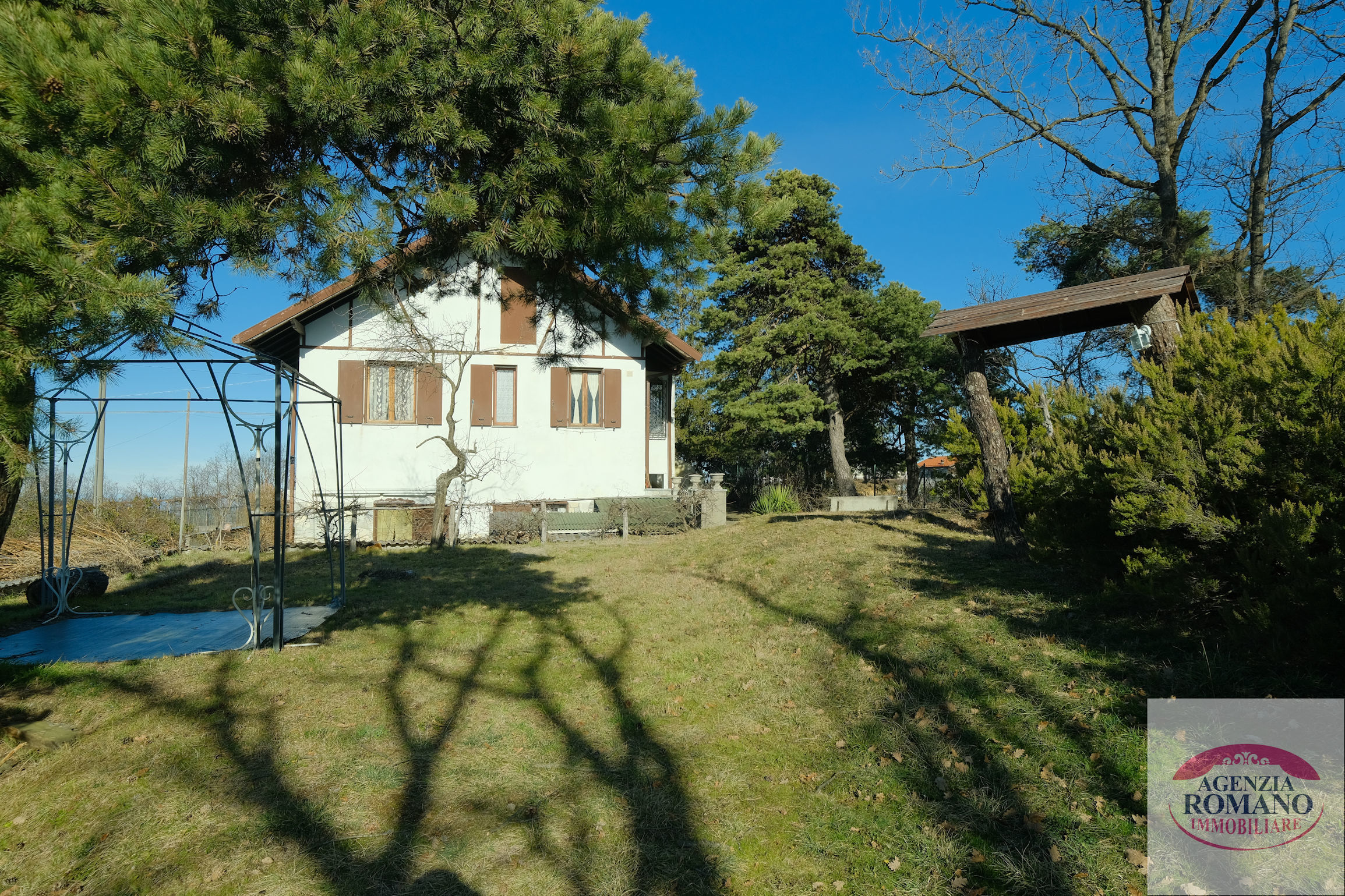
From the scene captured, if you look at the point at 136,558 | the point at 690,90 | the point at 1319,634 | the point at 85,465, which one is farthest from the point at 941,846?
the point at 136,558

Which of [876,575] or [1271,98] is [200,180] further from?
[1271,98]

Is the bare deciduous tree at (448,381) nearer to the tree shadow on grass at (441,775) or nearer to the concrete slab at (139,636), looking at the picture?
the concrete slab at (139,636)

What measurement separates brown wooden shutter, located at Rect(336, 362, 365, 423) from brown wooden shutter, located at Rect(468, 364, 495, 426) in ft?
8.33

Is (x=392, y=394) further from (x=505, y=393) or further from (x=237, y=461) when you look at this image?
(x=237, y=461)

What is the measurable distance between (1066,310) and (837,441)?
567 inches

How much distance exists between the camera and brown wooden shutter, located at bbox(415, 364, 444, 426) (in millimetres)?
17219

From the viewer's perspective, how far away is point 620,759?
463 centimetres

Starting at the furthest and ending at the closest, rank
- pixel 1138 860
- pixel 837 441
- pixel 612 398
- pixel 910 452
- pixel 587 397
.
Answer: pixel 910 452 → pixel 837 441 → pixel 587 397 → pixel 612 398 → pixel 1138 860

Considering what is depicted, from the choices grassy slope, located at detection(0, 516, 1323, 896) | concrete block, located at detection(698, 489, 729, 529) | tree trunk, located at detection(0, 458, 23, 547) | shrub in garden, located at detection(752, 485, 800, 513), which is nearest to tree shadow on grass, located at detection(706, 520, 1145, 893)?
grassy slope, located at detection(0, 516, 1323, 896)

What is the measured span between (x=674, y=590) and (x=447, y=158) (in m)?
6.53

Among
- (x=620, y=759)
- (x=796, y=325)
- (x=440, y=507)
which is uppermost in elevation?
(x=796, y=325)

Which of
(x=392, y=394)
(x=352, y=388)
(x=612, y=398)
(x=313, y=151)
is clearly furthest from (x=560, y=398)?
(x=313, y=151)

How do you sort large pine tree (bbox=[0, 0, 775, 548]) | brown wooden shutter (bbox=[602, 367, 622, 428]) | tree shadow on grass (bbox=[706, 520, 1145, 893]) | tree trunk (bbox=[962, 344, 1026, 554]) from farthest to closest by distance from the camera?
brown wooden shutter (bbox=[602, 367, 622, 428]) → tree trunk (bbox=[962, 344, 1026, 554]) → large pine tree (bbox=[0, 0, 775, 548]) → tree shadow on grass (bbox=[706, 520, 1145, 893])

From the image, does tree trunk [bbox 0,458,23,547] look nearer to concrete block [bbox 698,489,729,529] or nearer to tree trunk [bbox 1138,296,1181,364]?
tree trunk [bbox 1138,296,1181,364]
